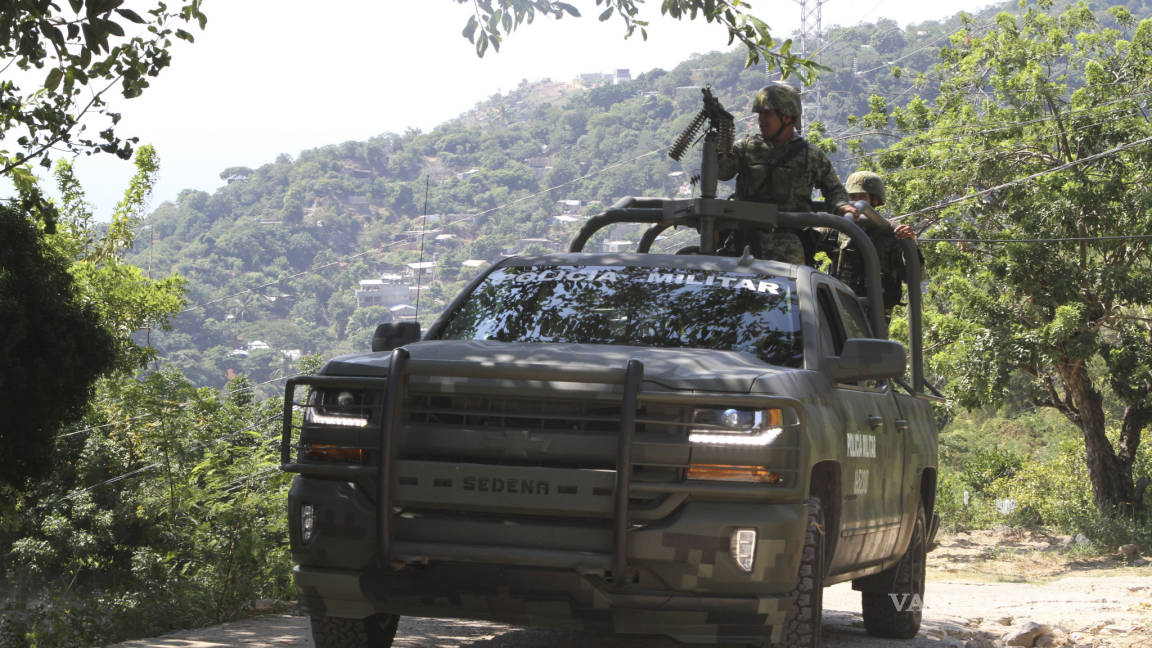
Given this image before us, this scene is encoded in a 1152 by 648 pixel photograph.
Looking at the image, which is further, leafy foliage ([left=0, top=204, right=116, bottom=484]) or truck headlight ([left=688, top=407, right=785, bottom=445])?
leafy foliage ([left=0, top=204, right=116, bottom=484])

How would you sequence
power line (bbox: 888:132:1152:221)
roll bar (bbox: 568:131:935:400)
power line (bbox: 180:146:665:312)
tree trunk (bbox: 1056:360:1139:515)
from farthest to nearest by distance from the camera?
power line (bbox: 180:146:665:312), tree trunk (bbox: 1056:360:1139:515), power line (bbox: 888:132:1152:221), roll bar (bbox: 568:131:935:400)

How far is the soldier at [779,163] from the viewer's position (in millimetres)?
8656

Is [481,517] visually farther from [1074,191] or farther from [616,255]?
[1074,191]

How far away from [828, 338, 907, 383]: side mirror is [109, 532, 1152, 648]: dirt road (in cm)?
140

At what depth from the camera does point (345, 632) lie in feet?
17.3

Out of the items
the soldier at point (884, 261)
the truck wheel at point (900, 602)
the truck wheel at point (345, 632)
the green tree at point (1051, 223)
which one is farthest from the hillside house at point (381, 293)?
the truck wheel at point (345, 632)

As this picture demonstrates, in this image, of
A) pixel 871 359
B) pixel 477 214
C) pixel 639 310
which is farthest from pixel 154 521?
pixel 477 214

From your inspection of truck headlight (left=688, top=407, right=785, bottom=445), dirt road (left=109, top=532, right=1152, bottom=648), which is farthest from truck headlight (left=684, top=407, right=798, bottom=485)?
dirt road (left=109, top=532, right=1152, bottom=648)

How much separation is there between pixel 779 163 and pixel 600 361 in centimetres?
424

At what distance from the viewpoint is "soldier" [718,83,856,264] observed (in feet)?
28.4

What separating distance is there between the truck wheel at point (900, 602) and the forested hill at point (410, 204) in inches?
3056

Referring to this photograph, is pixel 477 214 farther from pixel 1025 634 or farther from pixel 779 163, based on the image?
pixel 1025 634

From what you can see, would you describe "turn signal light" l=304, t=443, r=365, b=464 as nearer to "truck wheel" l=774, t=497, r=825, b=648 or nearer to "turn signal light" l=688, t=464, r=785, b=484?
"turn signal light" l=688, t=464, r=785, b=484

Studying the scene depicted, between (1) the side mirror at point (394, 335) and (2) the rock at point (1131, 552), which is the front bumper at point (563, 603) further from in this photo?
(2) the rock at point (1131, 552)
